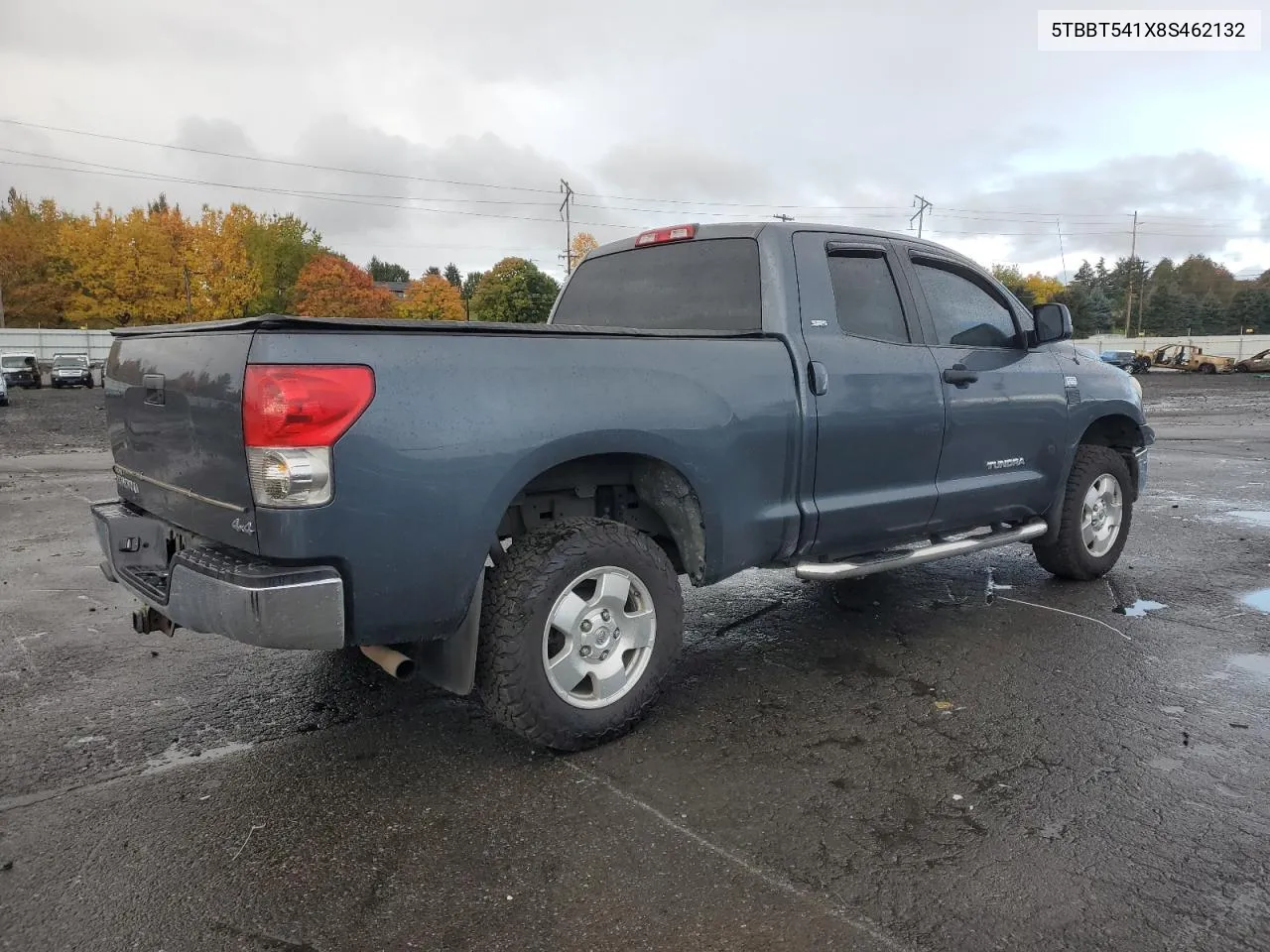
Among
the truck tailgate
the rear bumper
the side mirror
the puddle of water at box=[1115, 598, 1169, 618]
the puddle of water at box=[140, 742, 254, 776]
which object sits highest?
the side mirror

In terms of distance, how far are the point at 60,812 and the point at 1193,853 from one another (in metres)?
3.49

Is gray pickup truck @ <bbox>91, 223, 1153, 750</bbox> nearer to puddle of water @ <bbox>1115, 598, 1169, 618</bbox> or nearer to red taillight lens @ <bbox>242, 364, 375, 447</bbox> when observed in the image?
red taillight lens @ <bbox>242, 364, 375, 447</bbox>

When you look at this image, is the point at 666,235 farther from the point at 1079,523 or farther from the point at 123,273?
the point at 123,273

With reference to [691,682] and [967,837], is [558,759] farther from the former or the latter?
[967,837]

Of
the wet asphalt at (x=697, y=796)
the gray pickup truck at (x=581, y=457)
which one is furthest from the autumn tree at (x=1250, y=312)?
the wet asphalt at (x=697, y=796)

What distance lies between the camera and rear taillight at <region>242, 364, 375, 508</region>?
2.63 m

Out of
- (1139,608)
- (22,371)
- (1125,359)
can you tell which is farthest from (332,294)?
(1139,608)

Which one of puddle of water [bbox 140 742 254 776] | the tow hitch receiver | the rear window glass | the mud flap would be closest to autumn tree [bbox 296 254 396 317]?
the rear window glass

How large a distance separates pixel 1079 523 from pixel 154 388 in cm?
499

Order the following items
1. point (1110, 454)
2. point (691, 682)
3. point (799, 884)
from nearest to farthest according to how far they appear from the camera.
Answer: point (799, 884) → point (691, 682) → point (1110, 454)

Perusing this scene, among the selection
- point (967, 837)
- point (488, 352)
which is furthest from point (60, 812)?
point (967, 837)

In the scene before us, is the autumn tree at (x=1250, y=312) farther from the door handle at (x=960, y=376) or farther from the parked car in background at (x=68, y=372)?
the door handle at (x=960, y=376)

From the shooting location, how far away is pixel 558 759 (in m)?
3.29

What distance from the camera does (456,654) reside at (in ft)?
10.3
